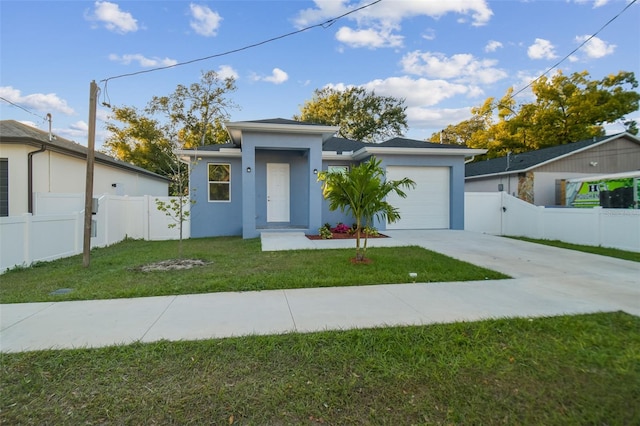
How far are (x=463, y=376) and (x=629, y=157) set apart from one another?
23.1 m

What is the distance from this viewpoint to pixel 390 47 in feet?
42.0

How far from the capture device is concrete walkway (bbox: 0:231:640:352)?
3480 millimetres

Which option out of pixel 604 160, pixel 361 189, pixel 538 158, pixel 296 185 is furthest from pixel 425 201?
pixel 604 160

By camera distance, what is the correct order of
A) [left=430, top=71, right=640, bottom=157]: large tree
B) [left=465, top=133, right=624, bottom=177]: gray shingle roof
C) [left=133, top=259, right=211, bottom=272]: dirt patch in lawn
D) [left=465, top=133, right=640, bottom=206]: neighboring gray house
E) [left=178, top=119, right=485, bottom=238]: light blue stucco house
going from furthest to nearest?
[left=430, top=71, right=640, bottom=157]: large tree → [left=465, top=133, right=624, bottom=177]: gray shingle roof → [left=465, top=133, right=640, bottom=206]: neighboring gray house → [left=178, top=119, right=485, bottom=238]: light blue stucco house → [left=133, top=259, right=211, bottom=272]: dirt patch in lawn

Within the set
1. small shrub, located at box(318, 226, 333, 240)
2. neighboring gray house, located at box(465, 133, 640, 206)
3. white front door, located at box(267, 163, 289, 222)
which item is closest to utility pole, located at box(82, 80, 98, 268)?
small shrub, located at box(318, 226, 333, 240)

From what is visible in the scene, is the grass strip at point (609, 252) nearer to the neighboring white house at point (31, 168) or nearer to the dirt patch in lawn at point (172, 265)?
the dirt patch in lawn at point (172, 265)

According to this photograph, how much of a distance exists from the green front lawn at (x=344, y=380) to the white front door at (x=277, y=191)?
9.83m

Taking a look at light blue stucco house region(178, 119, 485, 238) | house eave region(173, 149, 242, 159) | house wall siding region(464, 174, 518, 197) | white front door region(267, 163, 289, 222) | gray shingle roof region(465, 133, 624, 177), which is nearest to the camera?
house eave region(173, 149, 242, 159)

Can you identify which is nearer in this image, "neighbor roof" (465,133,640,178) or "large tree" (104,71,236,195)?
"neighbor roof" (465,133,640,178)

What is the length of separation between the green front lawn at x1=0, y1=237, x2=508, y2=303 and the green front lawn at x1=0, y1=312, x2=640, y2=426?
195 cm

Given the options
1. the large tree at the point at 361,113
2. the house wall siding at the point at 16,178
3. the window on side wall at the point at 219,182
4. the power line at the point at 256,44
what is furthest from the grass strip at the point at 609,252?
the large tree at the point at 361,113

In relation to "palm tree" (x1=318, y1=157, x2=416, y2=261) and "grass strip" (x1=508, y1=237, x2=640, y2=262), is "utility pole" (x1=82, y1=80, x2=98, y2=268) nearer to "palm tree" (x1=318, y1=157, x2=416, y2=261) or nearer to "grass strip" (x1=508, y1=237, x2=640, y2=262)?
"palm tree" (x1=318, y1=157, x2=416, y2=261)

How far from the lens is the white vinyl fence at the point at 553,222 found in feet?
30.3

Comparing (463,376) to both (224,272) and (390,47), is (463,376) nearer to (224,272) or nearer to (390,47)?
(224,272)
